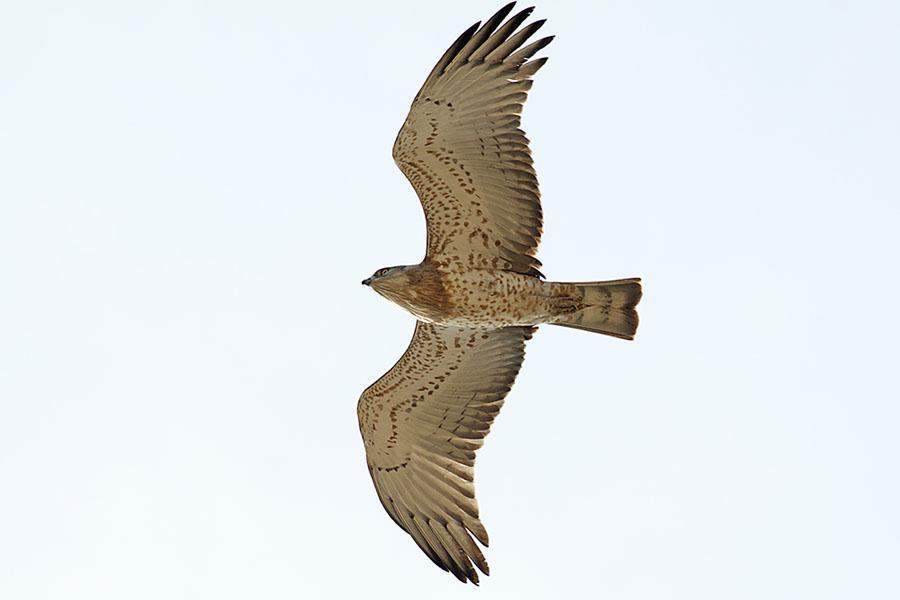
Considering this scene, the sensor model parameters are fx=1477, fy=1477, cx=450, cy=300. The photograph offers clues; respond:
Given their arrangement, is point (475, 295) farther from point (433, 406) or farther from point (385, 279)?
point (433, 406)

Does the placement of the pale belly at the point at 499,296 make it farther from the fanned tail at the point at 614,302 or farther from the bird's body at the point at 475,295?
the fanned tail at the point at 614,302

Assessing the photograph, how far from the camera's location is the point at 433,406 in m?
16.5

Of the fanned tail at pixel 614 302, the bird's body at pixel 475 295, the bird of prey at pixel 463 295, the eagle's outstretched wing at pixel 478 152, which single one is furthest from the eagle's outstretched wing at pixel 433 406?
the eagle's outstretched wing at pixel 478 152

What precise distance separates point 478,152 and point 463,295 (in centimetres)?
155

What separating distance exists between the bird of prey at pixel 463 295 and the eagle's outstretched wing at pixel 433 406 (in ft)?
0.04

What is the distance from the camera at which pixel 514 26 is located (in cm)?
1487

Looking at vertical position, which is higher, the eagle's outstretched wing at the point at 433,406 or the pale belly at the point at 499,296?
the pale belly at the point at 499,296

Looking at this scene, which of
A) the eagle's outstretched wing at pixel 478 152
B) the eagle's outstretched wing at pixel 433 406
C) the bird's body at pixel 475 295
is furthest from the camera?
the eagle's outstretched wing at pixel 433 406

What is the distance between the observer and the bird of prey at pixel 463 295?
1497 cm

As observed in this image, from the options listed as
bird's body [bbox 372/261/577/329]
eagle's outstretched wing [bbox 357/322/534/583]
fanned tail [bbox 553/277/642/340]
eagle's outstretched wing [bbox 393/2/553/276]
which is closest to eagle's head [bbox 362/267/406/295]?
bird's body [bbox 372/261/577/329]

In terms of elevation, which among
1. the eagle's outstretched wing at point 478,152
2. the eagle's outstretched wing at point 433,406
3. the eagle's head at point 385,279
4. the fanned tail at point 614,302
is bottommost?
the eagle's outstretched wing at point 433,406

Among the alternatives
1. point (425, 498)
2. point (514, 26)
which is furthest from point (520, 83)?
point (425, 498)

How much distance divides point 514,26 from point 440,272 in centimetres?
272

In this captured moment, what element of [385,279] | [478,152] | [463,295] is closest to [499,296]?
[463,295]
